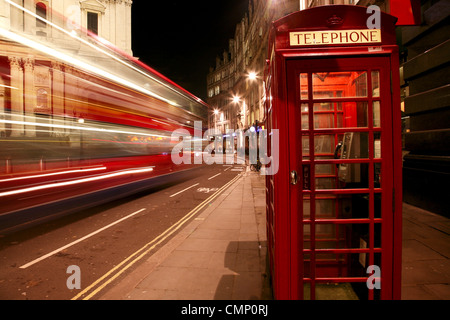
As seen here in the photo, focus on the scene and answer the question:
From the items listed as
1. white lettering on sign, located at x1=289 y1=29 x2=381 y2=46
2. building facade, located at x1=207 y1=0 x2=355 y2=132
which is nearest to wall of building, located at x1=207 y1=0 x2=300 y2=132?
building facade, located at x1=207 y1=0 x2=355 y2=132

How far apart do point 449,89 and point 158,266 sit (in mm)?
7463

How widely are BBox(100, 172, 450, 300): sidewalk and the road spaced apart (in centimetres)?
47

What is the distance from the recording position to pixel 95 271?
4141 millimetres

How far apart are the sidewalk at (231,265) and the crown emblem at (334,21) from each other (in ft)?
10.3

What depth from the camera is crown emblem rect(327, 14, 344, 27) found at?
2252 mm

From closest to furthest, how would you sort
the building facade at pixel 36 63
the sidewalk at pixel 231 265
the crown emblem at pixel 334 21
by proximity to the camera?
1. the crown emblem at pixel 334 21
2. the sidewalk at pixel 231 265
3. the building facade at pixel 36 63

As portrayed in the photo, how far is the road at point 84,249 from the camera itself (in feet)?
12.0

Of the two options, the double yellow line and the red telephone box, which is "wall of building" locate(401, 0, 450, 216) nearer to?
the red telephone box

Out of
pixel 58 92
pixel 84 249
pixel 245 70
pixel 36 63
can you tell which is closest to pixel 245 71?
pixel 245 70

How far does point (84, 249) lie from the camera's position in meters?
5.07

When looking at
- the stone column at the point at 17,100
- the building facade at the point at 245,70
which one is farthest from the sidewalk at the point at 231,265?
the building facade at the point at 245,70

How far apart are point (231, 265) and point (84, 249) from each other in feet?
10.2

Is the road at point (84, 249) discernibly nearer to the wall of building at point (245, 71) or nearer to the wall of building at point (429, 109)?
the wall of building at point (429, 109)
